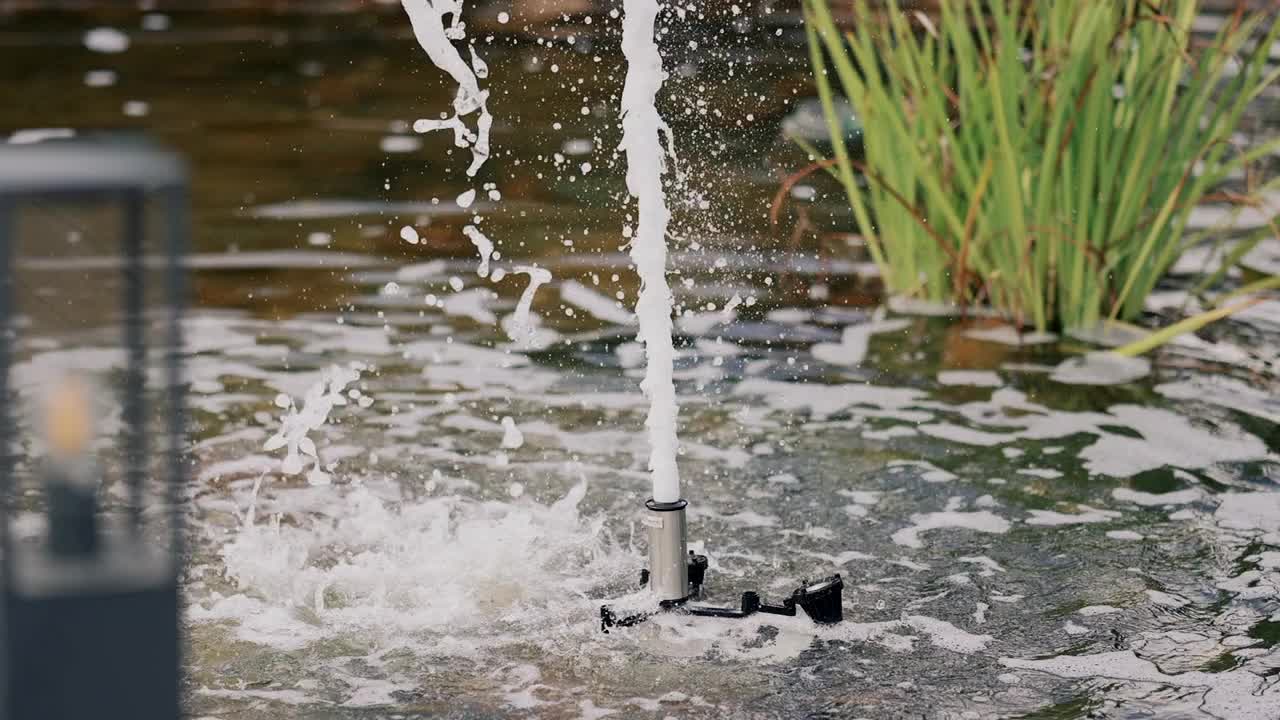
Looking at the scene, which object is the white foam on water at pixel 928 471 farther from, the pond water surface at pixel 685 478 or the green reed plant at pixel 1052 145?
the green reed plant at pixel 1052 145

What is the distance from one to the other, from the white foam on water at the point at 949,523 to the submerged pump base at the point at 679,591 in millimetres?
575

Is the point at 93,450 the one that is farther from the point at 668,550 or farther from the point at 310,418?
the point at 310,418

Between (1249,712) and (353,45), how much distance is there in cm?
959

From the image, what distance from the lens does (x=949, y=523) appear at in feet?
14.3

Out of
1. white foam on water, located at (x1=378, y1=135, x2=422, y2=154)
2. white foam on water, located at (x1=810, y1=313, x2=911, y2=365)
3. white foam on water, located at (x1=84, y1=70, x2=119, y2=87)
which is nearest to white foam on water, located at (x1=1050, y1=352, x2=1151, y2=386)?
white foam on water, located at (x1=810, y1=313, x2=911, y2=365)

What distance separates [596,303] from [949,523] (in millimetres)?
2277

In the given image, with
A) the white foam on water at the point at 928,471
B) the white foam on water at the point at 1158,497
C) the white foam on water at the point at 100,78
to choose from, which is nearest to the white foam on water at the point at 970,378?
the white foam on water at the point at 928,471

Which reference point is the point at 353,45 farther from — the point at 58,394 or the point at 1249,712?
the point at 58,394

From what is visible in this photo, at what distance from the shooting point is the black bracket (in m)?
3.64

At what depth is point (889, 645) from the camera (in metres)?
3.65

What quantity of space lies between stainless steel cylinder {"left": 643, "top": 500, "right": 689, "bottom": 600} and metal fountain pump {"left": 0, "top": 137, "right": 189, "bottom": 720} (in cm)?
181

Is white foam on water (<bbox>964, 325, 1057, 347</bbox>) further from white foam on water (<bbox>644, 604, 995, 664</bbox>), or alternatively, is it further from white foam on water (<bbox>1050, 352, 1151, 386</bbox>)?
white foam on water (<bbox>644, 604, 995, 664</bbox>)

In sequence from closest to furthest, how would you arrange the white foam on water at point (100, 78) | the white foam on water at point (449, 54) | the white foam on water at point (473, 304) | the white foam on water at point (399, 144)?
the white foam on water at point (449, 54) → the white foam on water at point (473, 304) → the white foam on water at point (399, 144) → the white foam on water at point (100, 78)

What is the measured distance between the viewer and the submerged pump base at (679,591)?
363 cm
